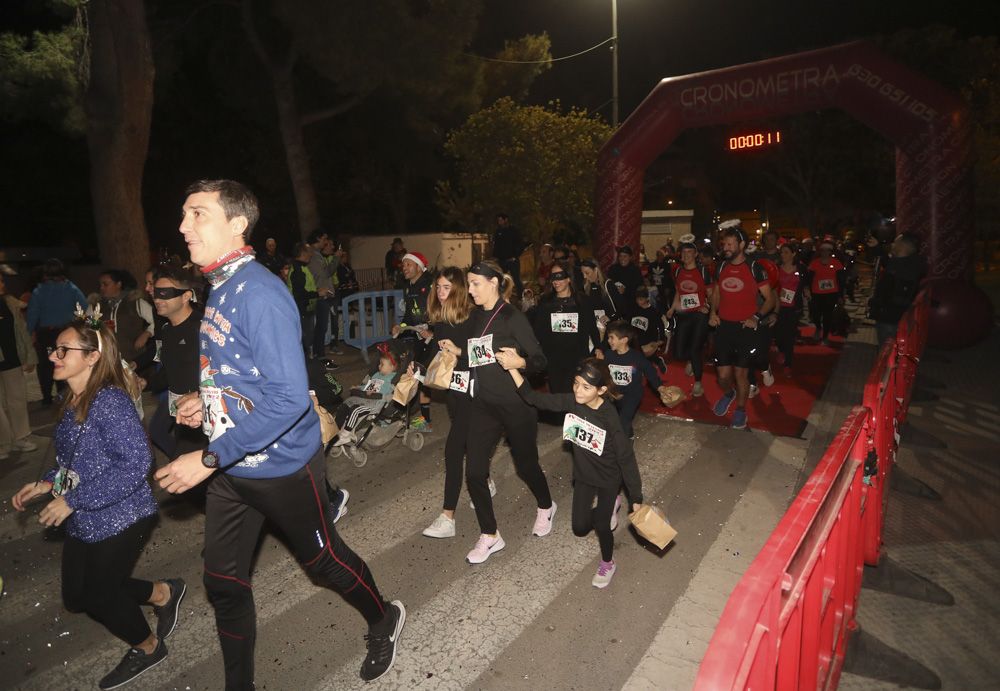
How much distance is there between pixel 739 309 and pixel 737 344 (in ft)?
1.33

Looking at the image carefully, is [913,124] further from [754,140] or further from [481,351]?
[481,351]

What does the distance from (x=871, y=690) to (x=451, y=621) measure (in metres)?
2.30

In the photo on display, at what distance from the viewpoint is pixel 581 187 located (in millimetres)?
26594

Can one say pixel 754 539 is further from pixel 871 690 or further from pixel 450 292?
pixel 450 292

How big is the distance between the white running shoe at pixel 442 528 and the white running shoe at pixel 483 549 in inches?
14.0

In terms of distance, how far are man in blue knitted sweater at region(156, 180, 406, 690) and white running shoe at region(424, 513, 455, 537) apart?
188 centimetres

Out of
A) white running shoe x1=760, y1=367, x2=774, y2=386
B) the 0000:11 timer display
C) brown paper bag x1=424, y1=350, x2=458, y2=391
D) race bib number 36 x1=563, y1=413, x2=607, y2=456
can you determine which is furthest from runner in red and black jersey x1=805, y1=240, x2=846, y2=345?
brown paper bag x1=424, y1=350, x2=458, y2=391

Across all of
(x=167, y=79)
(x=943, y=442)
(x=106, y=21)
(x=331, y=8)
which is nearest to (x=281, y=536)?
(x=943, y=442)

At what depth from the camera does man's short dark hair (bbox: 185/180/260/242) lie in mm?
2754

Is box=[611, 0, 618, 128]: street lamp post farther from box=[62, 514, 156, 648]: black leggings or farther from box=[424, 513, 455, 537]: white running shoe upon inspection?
box=[62, 514, 156, 648]: black leggings

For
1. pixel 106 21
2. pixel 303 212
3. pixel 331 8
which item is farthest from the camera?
pixel 303 212

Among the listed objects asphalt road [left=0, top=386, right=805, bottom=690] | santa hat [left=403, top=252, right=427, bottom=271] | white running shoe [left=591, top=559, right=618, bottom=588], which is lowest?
asphalt road [left=0, top=386, right=805, bottom=690]

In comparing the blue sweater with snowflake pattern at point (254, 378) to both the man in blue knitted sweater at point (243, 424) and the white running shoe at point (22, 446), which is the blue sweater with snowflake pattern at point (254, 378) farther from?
the white running shoe at point (22, 446)

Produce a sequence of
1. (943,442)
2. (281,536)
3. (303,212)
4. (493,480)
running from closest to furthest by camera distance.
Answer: (281,536) < (493,480) < (943,442) < (303,212)
